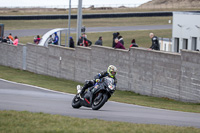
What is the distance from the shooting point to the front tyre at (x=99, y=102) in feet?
42.2

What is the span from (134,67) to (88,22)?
1741 inches

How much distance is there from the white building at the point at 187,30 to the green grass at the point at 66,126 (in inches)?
981

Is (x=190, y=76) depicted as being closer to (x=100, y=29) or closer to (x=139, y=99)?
(x=139, y=99)

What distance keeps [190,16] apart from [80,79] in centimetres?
1237

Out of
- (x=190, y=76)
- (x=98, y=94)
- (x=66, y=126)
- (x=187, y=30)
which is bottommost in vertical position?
(x=66, y=126)

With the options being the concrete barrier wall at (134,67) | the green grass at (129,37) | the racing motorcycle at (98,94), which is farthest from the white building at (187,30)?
the racing motorcycle at (98,94)

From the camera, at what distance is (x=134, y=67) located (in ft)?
73.1

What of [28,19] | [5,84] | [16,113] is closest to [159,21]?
[28,19]

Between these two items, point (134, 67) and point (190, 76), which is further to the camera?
point (134, 67)

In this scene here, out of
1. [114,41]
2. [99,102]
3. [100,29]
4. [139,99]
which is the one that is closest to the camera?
[99,102]

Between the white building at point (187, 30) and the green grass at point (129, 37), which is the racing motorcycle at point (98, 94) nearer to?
the white building at point (187, 30)

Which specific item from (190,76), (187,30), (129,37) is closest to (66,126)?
(190,76)

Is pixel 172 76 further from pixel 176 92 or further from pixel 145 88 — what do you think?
pixel 145 88

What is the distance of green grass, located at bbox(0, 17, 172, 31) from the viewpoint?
6256 centimetres
